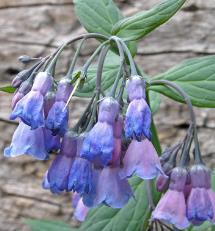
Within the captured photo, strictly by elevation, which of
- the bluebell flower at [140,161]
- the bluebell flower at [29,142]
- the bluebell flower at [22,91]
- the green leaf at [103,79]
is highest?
the green leaf at [103,79]

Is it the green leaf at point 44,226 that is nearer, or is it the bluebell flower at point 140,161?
the bluebell flower at point 140,161

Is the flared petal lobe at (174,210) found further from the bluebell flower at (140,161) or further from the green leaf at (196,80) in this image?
the green leaf at (196,80)

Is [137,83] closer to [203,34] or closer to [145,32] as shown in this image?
[145,32]

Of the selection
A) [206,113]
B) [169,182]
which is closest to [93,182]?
[169,182]

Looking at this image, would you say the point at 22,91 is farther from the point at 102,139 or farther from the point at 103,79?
the point at 103,79

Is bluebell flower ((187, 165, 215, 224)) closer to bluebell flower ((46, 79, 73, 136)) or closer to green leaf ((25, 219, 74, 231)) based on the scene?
bluebell flower ((46, 79, 73, 136))

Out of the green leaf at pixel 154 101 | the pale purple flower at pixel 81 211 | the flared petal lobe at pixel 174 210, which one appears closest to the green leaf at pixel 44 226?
the pale purple flower at pixel 81 211

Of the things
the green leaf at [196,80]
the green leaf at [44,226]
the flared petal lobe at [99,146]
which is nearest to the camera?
the flared petal lobe at [99,146]
